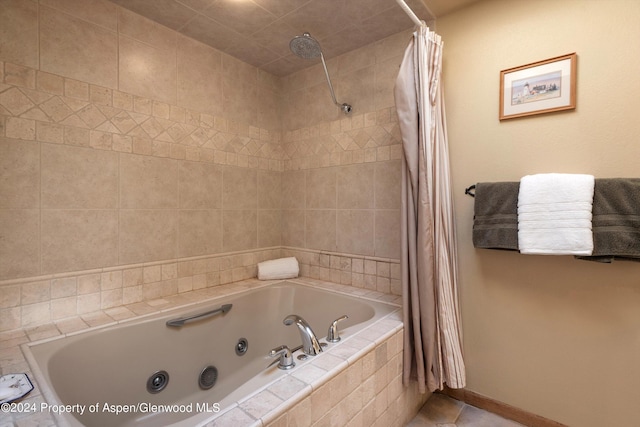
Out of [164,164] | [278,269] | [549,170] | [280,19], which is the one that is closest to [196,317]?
[278,269]

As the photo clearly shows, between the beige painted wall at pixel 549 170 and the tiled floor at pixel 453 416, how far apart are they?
10 centimetres

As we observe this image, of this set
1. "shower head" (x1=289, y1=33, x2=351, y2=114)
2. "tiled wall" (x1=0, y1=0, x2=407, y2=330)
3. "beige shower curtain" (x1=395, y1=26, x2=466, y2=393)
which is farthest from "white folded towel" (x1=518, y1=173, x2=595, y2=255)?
"shower head" (x1=289, y1=33, x2=351, y2=114)

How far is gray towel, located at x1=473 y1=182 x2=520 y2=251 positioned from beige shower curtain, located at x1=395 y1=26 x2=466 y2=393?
7.5 inches

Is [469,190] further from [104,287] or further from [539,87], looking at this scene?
[104,287]

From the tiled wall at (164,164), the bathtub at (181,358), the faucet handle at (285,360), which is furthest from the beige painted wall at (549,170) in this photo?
the faucet handle at (285,360)

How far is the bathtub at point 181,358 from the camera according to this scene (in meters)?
1.08

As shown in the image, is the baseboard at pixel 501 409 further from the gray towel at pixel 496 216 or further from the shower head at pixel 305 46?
the shower head at pixel 305 46

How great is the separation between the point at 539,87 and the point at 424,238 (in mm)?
930

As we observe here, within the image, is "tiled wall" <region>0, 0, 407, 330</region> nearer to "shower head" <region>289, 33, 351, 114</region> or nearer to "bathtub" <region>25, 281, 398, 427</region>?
"bathtub" <region>25, 281, 398, 427</region>

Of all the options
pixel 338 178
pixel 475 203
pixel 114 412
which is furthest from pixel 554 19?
pixel 114 412

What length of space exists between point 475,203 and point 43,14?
229 cm

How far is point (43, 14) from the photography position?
1351 mm

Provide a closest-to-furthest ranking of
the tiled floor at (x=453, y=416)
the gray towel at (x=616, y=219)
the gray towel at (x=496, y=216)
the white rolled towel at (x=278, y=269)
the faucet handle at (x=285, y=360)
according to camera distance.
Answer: the faucet handle at (x=285, y=360) < the gray towel at (x=616, y=219) < the gray towel at (x=496, y=216) < the tiled floor at (x=453, y=416) < the white rolled towel at (x=278, y=269)

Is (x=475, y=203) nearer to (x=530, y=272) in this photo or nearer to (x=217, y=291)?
(x=530, y=272)
